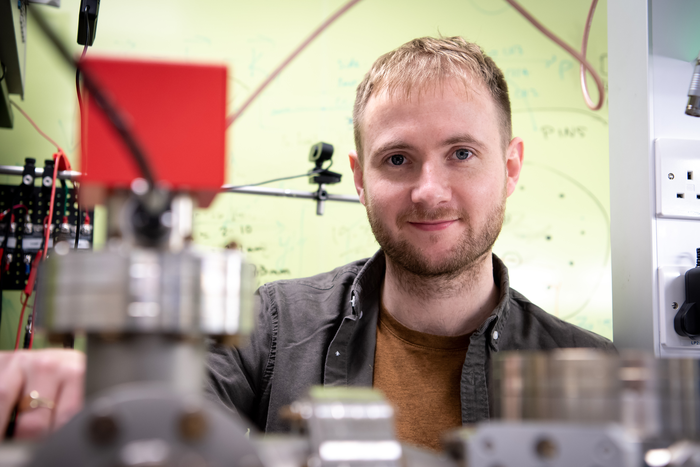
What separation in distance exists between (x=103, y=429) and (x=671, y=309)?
3.46ft

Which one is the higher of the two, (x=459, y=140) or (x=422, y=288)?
(x=459, y=140)

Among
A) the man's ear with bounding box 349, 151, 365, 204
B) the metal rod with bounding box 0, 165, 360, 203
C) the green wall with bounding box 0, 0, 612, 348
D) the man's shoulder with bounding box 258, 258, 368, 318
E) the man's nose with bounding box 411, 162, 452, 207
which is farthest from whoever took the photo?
the green wall with bounding box 0, 0, 612, 348

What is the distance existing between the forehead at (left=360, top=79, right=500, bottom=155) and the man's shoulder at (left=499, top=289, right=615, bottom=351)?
42 centimetres

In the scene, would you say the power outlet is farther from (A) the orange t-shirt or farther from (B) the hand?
(B) the hand

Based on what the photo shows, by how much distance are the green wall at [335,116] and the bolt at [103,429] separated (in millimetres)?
2121

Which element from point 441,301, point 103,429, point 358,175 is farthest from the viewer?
point 358,175

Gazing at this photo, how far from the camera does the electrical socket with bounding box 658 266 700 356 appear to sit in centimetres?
100

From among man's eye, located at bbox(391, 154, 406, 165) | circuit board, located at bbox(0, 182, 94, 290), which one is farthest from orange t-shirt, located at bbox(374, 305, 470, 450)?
circuit board, located at bbox(0, 182, 94, 290)

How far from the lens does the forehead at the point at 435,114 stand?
1150 mm

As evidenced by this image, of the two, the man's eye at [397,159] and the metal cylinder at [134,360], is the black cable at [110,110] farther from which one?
the man's eye at [397,159]

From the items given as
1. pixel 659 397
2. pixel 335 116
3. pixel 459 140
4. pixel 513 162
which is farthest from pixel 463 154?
pixel 335 116

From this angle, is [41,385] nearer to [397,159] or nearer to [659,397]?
[659,397]

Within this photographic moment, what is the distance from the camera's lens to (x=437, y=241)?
117 cm

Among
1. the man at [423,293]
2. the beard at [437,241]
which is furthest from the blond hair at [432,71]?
the beard at [437,241]
